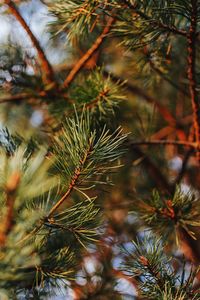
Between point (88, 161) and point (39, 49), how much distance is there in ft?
1.28

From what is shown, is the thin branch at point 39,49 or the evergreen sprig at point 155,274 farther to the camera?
the thin branch at point 39,49

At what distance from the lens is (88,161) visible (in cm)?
62

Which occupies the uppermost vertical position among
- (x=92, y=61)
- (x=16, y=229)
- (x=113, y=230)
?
(x=16, y=229)

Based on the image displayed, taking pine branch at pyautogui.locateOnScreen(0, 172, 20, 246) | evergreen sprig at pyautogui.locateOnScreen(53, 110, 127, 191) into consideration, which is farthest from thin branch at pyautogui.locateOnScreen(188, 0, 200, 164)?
pine branch at pyautogui.locateOnScreen(0, 172, 20, 246)

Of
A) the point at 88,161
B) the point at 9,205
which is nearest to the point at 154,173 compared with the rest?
the point at 88,161

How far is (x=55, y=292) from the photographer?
2.50 ft

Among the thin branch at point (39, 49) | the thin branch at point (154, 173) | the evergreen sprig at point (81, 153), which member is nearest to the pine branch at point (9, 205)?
the evergreen sprig at point (81, 153)

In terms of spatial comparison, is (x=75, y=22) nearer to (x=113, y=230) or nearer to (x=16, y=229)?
(x=16, y=229)

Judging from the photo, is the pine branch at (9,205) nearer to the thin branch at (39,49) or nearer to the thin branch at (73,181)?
the thin branch at (73,181)

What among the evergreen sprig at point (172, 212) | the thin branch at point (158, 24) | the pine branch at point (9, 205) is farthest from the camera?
the evergreen sprig at point (172, 212)

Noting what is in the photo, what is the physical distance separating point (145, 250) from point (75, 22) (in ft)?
1.25

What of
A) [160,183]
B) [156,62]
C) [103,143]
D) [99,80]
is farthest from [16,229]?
[160,183]

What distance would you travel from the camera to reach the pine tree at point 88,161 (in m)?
0.61

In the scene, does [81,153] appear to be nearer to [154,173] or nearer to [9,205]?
[9,205]
